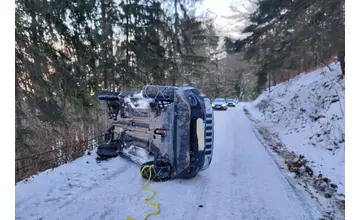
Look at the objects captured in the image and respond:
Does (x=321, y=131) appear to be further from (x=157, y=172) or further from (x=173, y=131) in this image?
(x=157, y=172)

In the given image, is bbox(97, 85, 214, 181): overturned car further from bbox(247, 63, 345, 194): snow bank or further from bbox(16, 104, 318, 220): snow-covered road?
bbox(247, 63, 345, 194): snow bank

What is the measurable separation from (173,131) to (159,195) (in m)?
1.01

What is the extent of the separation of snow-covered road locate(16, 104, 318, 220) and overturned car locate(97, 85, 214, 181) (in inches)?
10.3

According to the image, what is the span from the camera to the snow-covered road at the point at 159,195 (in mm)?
2934

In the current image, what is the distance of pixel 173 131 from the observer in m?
3.94

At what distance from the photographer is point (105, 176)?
13.7 feet

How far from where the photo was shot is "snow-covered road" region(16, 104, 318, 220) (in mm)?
2934

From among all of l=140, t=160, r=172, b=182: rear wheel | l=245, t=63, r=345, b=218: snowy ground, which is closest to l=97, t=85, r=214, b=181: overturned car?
l=140, t=160, r=172, b=182: rear wheel

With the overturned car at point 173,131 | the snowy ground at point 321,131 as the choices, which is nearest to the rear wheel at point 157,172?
the overturned car at point 173,131

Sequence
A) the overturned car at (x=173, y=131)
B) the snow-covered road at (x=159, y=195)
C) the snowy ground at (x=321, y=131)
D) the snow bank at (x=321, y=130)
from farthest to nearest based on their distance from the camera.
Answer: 1. the snow bank at (x=321, y=130)
2. the snowy ground at (x=321, y=131)
3. the overturned car at (x=173, y=131)
4. the snow-covered road at (x=159, y=195)

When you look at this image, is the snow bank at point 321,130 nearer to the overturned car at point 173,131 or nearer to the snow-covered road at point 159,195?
the snow-covered road at point 159,195

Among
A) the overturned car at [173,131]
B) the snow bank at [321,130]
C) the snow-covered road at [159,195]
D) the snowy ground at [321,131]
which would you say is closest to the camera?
the snow-covered road at [159,195]

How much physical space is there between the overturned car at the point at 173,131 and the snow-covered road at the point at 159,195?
26cm
